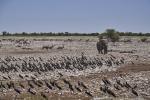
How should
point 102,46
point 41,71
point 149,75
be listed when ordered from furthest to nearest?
point 102,46 < point 41,71 < point 149,75

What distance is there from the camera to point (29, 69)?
36219mm

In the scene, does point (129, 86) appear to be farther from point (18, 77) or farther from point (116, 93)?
point (18, 77)

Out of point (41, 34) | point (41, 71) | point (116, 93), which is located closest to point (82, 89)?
point (116, 93)

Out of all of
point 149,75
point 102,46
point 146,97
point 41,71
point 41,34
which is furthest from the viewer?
point 41,34

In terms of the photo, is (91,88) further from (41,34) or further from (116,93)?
(41,34)

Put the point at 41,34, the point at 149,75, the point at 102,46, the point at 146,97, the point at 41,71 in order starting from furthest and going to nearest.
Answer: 1. the point at 41,34
2. the point at 102,46
3. the point at 41,71
4. the point at 149,75
5. the point at 146,97

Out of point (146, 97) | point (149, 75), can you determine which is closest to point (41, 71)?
point (149, 75)

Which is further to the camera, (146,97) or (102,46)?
(102,46)

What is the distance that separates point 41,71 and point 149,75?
9260mm

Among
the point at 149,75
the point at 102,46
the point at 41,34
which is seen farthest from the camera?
the point at 41,34

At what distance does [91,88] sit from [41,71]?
1094cm

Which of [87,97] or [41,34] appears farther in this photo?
[41,34]

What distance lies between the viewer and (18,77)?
32.2 meters

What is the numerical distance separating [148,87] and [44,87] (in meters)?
6.20
